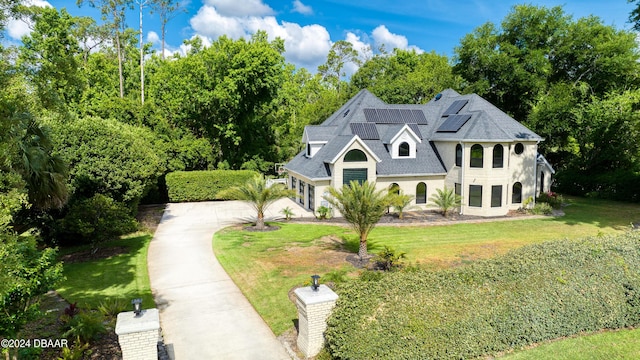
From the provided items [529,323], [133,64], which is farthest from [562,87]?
[133,64]

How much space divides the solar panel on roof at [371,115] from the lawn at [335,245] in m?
10.5

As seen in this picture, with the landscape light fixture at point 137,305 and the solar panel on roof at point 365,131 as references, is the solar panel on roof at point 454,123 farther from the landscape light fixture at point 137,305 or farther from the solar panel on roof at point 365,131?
the landscape light fixture at point 137,305

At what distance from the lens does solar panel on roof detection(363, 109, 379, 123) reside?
32500 millimetres

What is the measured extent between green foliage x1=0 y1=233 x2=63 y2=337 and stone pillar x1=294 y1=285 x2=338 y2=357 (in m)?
5.51

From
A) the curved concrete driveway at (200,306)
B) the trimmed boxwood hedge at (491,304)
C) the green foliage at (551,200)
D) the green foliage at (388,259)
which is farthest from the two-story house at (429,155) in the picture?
the trimmed boxwood hedge at (491,304)

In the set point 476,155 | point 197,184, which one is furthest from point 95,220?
point 476,155

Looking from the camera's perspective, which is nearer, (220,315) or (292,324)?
(292,324)

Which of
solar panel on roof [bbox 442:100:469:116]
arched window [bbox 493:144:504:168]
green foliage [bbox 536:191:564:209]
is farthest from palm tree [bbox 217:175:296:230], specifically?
green foliage [bbox 536:191:564:209]

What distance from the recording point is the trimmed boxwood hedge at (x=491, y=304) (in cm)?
888

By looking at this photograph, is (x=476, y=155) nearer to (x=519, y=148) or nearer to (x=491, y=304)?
(x=519, y=148)

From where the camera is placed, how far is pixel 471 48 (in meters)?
40.3

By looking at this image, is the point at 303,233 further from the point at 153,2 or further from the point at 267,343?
the point at 153,2

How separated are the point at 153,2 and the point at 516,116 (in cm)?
4121

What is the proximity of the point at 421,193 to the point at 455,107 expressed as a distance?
7.88 meters
